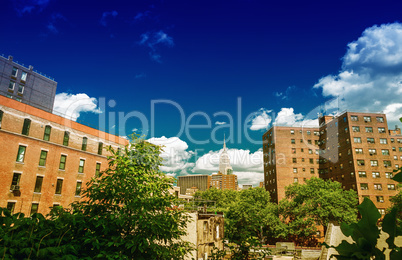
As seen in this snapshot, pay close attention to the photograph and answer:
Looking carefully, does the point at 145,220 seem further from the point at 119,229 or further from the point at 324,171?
the point at 324,171

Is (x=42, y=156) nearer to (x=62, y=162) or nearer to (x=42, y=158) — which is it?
(x=42, y=158)

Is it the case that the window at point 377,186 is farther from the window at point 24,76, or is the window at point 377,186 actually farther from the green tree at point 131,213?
the window at point 24,76

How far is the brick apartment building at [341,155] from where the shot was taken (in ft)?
205

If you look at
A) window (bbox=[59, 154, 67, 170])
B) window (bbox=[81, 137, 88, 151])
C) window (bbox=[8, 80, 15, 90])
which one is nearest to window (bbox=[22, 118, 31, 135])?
window (bbox=[59, 154, 67, 170])

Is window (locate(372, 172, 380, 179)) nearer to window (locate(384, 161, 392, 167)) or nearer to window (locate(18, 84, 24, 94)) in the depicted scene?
window (locate(384, 161, 392, 167))

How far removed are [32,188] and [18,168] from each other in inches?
132

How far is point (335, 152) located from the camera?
71.9m

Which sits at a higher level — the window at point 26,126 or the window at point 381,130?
the window at point 381,130

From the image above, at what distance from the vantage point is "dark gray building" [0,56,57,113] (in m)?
68.6

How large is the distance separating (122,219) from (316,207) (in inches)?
2132

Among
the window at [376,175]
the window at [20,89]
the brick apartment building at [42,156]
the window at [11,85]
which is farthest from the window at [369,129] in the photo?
the window at [11,85]

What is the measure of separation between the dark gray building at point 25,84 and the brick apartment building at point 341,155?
70.4 metres

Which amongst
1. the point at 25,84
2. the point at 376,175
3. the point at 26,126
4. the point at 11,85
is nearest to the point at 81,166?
the point at 26,126

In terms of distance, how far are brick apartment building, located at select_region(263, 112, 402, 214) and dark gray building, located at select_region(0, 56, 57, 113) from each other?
7044cm
